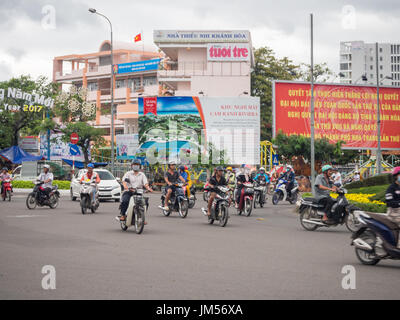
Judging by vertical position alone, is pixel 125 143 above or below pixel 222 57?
below

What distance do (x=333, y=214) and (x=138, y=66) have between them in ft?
203

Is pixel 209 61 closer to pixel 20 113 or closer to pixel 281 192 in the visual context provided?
pixel 20 113

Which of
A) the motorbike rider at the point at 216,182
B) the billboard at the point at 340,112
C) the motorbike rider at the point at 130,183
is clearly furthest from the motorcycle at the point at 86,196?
the billboard at the point at 340,112

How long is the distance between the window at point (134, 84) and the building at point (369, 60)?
75.6 metres

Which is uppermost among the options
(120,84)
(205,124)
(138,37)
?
(138,37)

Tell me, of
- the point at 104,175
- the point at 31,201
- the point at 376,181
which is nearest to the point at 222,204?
the point at 31,201

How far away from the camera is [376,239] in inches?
351

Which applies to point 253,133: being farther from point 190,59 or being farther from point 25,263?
point 25,263

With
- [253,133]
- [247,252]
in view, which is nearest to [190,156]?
[253,133]

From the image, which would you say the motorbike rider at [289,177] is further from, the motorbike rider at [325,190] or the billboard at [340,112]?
the billboard at [340,112]

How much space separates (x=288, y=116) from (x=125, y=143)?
59.8ft

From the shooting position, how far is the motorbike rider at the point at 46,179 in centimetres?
2244
